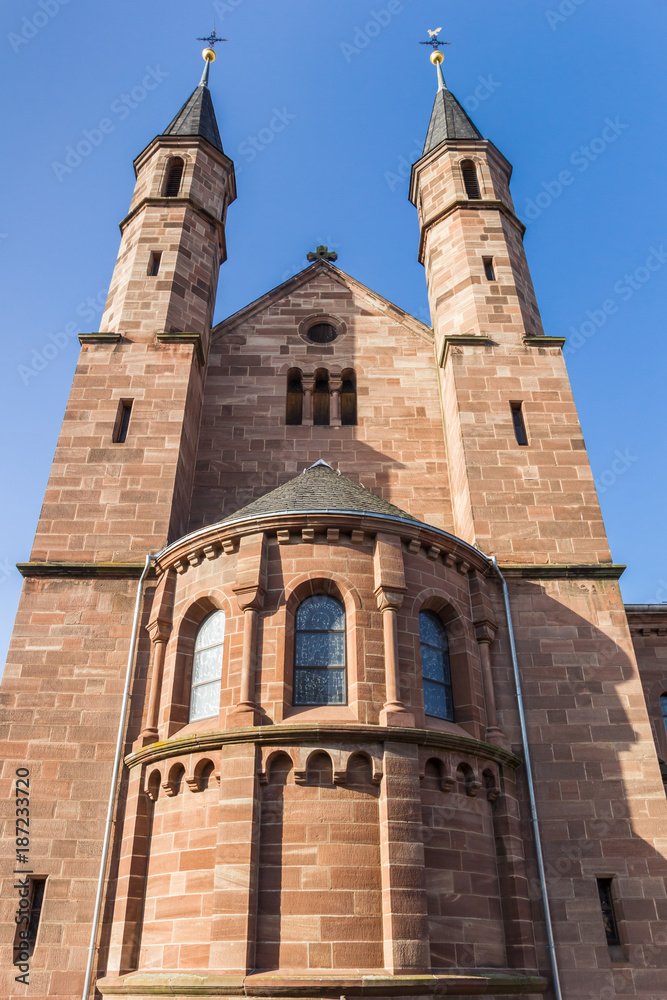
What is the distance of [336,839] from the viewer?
10180mm

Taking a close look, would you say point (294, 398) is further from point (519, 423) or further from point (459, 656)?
point (459, 656)

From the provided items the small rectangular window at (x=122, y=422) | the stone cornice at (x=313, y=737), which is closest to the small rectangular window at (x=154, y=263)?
the small rectangular window at (x=122, y=422)

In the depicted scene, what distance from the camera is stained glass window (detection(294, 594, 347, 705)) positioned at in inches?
452

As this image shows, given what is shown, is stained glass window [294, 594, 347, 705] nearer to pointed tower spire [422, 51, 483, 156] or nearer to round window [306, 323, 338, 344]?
round window [306, 323, 338, 344]

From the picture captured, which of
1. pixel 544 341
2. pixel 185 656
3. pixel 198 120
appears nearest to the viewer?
pixel 185 656

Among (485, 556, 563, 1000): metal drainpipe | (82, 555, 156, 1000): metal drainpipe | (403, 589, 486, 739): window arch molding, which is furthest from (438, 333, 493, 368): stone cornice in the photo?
(82, 555, 156, 1000): metal drainpipe

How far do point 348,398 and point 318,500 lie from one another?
7.27 m

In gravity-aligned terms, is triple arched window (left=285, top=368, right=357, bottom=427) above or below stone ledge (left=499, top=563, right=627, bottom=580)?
above

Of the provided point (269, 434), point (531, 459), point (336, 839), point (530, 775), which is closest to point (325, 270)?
point (269, 434)

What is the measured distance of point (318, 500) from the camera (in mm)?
13094

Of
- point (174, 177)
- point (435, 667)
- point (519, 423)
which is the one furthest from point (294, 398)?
point (435, 667)

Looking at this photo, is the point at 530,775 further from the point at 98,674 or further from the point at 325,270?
the point at 325,270

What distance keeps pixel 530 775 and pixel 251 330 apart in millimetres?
13256

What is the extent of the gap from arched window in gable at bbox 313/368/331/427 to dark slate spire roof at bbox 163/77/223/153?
7584 millimetres
